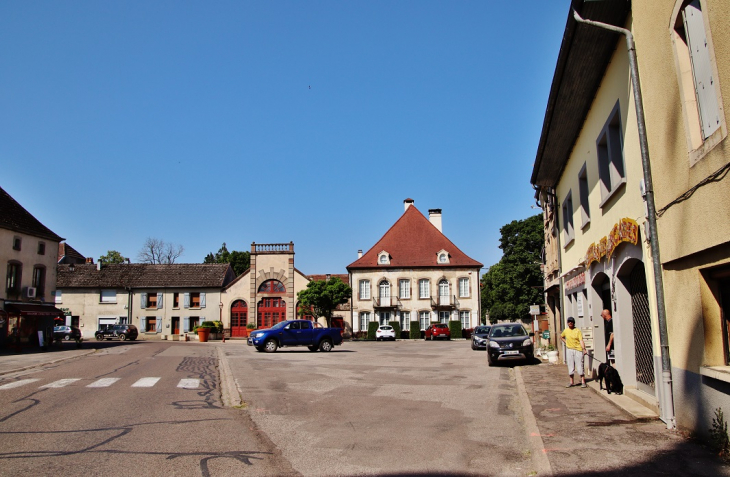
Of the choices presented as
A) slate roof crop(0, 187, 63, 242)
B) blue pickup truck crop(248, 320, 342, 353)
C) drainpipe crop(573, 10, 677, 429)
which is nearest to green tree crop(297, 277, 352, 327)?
slate roof crop(0, 187, 63, 242)

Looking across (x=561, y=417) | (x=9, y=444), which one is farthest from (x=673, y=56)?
(x=9, y=444)

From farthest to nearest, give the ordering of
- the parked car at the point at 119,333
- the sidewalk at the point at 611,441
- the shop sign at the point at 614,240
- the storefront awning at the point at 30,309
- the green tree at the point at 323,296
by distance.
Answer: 1. the parked car at the point at 119,333
2. the green tree at the point at 323,296
3. the storefront awning at the point at 30,309
4. the shop sign at the point at 614,240
5. the sidewalk at the point at 611,441

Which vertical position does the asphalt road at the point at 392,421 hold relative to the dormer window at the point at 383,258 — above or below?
below

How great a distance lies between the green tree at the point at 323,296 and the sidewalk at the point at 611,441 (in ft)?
135

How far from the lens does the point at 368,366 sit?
2120 centimetres

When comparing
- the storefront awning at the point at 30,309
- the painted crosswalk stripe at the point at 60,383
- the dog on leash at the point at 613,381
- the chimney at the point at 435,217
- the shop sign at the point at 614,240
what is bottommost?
the painted crosswalk stripe at the point at 60,383

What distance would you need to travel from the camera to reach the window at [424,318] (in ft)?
185

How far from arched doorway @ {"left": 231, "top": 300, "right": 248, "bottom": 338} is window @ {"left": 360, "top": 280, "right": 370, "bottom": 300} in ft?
37.1

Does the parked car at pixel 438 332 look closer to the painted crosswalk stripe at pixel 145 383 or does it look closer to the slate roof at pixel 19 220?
the slate roof at pixel 19 220

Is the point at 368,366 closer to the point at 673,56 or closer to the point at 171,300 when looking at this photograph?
the point at 673,56

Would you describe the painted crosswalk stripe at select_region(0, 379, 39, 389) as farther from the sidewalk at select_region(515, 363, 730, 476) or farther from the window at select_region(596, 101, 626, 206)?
the window at select_region(596, 101, 626, 206)

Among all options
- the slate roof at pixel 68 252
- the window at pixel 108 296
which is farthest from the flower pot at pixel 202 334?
the slate roof at pixel 68 252

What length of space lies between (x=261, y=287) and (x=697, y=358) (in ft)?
172

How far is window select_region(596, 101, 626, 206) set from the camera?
11.0 meters
